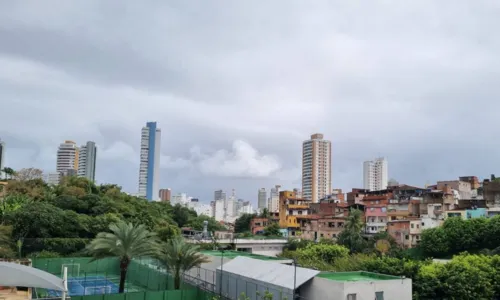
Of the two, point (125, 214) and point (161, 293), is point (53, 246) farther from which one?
point (161, 293)

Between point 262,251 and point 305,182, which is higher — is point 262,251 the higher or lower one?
the lower one

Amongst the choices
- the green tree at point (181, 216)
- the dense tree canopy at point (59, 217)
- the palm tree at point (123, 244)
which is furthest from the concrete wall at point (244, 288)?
the green tree at point (181, 216)

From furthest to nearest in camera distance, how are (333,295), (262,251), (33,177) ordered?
(33,177) → (262,251) → (333,295)

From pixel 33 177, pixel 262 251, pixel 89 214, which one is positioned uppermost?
pixel 33 177

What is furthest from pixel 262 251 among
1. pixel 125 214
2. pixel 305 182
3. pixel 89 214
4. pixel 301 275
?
pixel 305 182

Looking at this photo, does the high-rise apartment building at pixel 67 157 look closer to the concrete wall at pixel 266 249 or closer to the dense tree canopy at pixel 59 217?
the dense tree canopy at pixel 59 217

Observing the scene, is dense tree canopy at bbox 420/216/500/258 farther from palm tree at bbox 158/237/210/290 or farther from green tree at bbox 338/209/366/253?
palm tree at bbox 158/237/210/290
